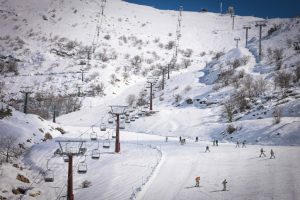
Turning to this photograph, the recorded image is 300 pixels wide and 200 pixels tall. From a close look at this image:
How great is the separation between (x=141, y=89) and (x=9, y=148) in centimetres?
4475

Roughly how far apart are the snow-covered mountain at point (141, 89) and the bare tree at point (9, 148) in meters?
1.09

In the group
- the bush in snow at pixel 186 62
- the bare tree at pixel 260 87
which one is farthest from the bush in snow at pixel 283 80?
the bush in snow at pixel 186 62

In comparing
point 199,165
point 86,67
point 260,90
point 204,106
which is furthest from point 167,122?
point 86,67

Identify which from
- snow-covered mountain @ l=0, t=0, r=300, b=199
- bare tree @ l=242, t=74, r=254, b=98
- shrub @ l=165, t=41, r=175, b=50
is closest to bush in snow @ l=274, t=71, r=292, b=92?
snow-covered mountain @ l=0, t=0, r=300, b=199

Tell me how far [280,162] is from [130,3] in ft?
456

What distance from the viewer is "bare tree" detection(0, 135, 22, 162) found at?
38.2 metres

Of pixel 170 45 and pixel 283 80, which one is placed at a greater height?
pixel 170 45

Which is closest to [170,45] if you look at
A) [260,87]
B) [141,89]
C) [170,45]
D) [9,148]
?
[170,45]

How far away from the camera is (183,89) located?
7438cm

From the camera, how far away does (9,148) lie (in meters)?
40.0

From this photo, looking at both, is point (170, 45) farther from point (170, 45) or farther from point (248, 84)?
point (248, 84)

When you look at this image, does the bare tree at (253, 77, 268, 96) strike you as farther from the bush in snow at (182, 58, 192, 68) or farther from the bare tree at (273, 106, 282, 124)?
the bush in snow at (182, 58, 192, 68)

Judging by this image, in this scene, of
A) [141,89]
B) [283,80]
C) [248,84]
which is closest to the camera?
[283,80]

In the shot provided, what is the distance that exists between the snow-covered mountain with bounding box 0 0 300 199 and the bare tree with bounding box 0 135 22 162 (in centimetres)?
109
